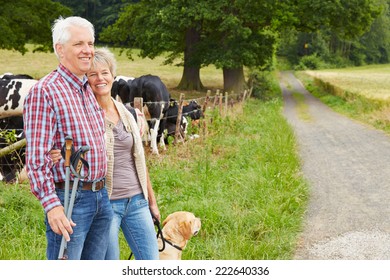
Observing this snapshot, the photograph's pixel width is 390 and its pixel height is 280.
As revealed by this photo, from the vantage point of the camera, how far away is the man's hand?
7.96 feet

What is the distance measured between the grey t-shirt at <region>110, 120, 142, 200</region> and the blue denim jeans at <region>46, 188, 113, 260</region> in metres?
0.26

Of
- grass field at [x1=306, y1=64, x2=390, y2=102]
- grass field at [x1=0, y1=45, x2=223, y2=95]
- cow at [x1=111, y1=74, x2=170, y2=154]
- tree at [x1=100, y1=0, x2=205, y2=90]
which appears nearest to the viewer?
cow at [x1=111, y1=74, x2=170, y2=154]

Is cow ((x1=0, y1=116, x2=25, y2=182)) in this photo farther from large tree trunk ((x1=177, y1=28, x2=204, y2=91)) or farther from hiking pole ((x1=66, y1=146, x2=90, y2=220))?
large tree trunk ((x1=177, y1=28, x2=204, y2=91))

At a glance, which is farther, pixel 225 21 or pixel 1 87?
pixel 225 21

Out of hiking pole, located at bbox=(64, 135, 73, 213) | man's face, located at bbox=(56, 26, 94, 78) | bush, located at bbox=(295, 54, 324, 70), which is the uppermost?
man's face, located at bbox=(56, 26, 94, 78)

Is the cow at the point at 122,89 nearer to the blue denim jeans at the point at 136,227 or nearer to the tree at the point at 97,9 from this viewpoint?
the blue denim jeans at the point at 136,227

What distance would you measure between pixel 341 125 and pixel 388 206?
10.4m

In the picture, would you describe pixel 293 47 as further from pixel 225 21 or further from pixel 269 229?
Answer: pixel 269 229

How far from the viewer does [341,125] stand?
1697 centimetres

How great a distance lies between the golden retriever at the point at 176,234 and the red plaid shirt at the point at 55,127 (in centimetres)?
124

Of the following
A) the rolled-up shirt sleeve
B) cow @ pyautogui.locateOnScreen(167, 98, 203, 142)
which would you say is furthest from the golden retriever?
cow @ pyautogui.locateOnScreen(167, 98, 203, 142)

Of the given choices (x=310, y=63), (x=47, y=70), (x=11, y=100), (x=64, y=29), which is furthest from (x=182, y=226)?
(x=310, y=63)

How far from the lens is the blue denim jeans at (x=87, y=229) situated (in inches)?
102
